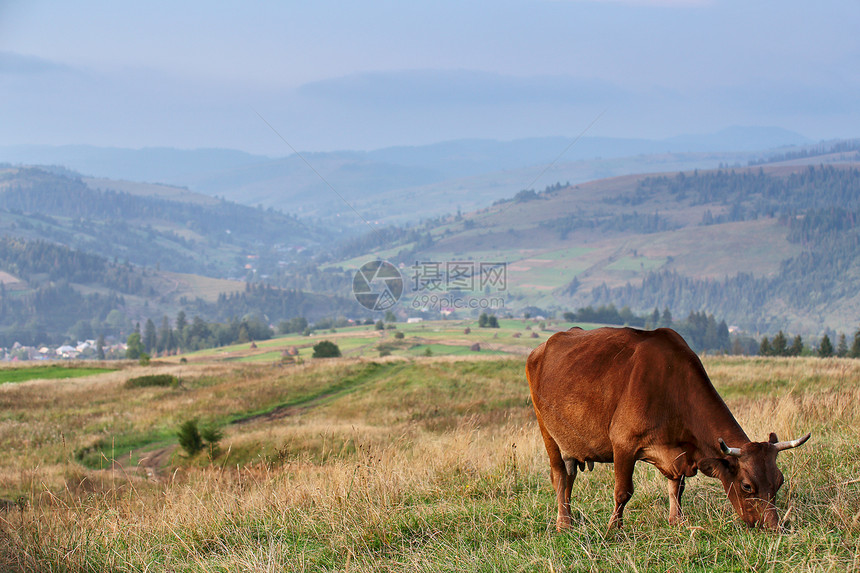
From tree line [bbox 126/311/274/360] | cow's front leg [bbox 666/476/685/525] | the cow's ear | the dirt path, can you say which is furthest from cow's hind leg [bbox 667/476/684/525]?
tree line [bbox 126/311/274/360]

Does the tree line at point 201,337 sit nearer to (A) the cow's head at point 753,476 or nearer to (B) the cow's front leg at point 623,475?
(B) the cow's front leg at point 623,475

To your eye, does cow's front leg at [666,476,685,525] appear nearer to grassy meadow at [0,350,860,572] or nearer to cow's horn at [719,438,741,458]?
grassy meadow at [0,350,860,572]

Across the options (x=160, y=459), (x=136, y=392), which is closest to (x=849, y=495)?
(x=160, y=459)

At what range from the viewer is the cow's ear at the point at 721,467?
4723mm

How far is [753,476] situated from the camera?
461cm

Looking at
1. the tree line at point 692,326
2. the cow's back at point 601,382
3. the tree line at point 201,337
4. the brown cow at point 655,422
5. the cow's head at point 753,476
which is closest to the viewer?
the cow's head at point 753,476

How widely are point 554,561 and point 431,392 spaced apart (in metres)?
24.9

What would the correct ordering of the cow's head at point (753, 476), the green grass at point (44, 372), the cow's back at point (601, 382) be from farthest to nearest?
the green grass at point (44, 372)
the cow's back at point (601, 382)
the cow's head at point (753, 476)

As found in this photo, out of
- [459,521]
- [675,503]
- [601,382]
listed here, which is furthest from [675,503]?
[459,521]

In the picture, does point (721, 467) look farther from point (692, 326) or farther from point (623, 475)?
point (692, 326)

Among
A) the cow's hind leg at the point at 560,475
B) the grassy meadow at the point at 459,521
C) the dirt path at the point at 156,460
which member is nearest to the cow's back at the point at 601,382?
the cow's hind leg at the point at 560,475

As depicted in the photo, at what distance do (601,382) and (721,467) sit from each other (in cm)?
108

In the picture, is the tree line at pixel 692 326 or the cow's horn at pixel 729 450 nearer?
the cow's horn at pixel 729 450

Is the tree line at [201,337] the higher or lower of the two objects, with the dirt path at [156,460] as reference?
lower
